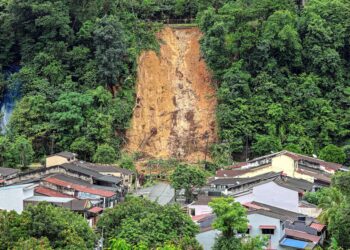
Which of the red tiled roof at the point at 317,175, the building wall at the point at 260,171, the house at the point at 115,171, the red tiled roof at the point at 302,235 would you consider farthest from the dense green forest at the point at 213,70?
the red tiled roof at the point at 302,235

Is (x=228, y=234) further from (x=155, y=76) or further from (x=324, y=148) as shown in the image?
(x=155, y=76)

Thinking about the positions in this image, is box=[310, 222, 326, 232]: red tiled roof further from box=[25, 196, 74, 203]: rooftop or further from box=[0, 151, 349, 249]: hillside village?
box=[25, 196, 74, 203]: rooftop

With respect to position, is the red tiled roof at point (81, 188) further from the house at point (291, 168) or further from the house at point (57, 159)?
the house at point (291, 168)

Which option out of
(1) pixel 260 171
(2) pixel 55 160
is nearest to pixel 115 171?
(2) pixel 55 160

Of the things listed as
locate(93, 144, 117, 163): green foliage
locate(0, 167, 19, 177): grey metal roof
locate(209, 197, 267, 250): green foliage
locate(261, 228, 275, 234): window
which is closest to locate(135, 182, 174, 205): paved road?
locate(93, 144, 117, 163): green foliage

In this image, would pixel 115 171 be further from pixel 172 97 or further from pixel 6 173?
pixel 172 97

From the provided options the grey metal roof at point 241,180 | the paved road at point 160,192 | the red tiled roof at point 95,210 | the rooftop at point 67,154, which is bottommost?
the paved road at point 160,192
